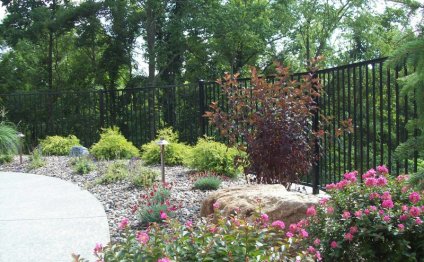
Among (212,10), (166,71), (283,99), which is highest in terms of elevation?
(212,10)

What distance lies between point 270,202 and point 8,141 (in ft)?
26.3

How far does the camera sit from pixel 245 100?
255 inches

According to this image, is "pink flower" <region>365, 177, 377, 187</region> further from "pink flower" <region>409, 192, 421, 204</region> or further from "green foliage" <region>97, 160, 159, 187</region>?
"green foliage" <region>97, 160, 159, 187</region>

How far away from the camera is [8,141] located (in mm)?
10359

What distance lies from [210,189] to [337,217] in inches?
129

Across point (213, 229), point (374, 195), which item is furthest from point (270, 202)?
point (213, 229)

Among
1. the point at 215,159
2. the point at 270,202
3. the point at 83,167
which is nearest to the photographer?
the point at 270,202

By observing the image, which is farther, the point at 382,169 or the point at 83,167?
the point at 83,167

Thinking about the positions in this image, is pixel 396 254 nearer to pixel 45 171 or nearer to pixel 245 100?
pixel 245 100

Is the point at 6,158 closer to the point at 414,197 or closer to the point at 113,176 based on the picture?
the point at 113,176

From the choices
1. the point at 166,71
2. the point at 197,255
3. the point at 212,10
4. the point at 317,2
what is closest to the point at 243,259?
the point at 197,255

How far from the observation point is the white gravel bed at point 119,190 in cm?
507

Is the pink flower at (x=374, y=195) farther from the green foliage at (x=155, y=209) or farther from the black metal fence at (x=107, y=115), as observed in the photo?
the black metal fence at (x=107, y=115)

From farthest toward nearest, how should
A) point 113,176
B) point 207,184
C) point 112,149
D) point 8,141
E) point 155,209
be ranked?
1. point 8,141
2. point 112,149
3. point 113,176
4. point 207,184
5. point 155,209
